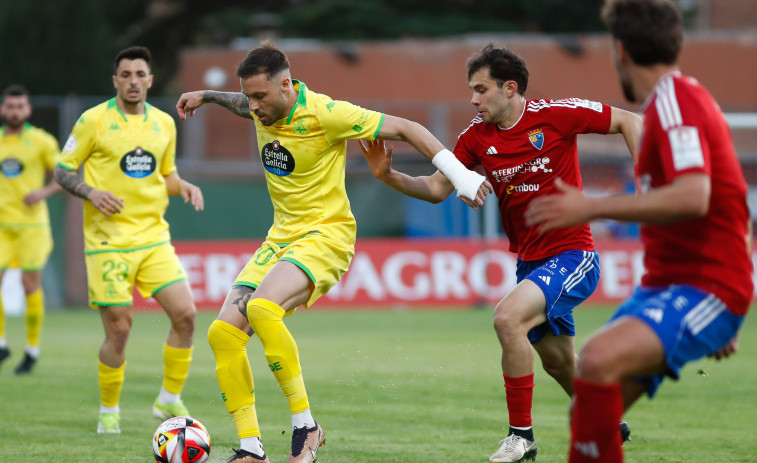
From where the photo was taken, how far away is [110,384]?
25.4ft

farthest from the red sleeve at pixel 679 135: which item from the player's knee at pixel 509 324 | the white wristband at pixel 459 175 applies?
the player's knee at pixel 509 324

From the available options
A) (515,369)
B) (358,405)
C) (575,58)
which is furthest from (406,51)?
(515,369)

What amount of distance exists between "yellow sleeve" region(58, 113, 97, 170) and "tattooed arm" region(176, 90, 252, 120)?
124 centimetres

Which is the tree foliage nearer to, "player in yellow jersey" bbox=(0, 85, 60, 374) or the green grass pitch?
the green grass pitch

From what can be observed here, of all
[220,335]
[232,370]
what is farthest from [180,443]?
[220,335]

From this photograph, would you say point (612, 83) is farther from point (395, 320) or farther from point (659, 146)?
point (659, 146)

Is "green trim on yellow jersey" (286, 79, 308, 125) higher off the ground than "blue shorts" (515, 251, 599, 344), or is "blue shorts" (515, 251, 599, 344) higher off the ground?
"green trim on yellow jersey" (286, 79, 308, 125)

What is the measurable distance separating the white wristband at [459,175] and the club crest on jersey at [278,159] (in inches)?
35.3

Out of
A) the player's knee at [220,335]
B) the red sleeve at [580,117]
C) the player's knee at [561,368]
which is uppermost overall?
the red sleeve at [580,117]

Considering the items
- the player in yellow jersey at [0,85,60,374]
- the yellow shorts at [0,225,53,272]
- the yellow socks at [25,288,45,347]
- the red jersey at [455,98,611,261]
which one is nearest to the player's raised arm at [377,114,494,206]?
the red jersey at [455,98,611,261]

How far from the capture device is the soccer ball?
602cm

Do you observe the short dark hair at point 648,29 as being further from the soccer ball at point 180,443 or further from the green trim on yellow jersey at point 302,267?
the soccer ball at point 180,443

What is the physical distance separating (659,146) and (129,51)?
5054mm

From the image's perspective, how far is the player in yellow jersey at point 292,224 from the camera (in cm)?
614
